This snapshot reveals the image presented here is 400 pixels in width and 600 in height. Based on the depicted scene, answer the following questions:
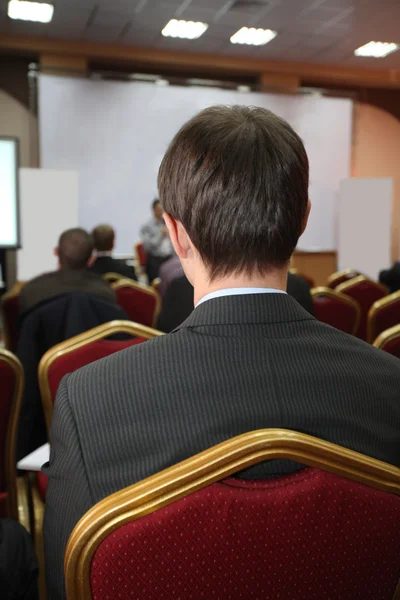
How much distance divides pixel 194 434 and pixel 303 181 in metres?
0.37

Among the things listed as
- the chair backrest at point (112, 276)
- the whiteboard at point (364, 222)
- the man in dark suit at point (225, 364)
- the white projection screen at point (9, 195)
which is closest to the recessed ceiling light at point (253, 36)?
the whiteboard at point (364, 222)

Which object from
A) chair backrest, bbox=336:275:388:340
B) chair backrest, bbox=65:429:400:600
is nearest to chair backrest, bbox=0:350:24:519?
chair backrest, bbox=65:429:400:600

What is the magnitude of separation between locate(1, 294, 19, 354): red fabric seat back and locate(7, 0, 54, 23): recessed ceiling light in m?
4.54

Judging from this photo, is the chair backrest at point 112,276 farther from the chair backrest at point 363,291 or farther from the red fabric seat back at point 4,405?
the red fabric seat back at point 4,405

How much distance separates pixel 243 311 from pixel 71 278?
81.9 inches

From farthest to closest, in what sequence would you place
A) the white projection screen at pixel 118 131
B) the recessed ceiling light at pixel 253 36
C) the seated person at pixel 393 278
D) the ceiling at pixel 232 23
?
1. the white projection screen at pixel 118 131
2. the recessed ceiling light at pixel 253 36
3. the ceiling at pixel 232 23
4. the seated person at pixel 393 278

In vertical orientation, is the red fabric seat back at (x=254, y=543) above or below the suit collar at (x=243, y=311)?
below

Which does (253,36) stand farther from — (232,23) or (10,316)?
(10,316)

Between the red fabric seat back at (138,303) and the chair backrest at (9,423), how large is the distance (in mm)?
2044

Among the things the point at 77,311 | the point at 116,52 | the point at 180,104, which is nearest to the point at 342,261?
the point at 180,104

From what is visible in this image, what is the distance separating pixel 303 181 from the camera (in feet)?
2.68

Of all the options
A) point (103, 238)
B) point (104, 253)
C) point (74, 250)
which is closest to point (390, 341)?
point (74, 250)

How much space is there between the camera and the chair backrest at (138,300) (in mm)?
3709

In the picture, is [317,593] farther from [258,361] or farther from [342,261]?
[342,261]
